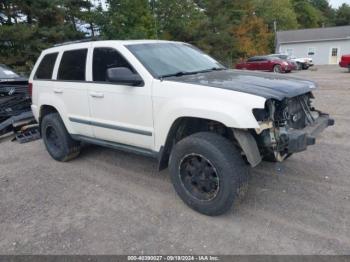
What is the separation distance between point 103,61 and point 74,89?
0.70 metres

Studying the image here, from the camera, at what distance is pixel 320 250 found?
2.97 meters

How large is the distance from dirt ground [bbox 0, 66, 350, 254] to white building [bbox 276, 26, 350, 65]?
3900 cm

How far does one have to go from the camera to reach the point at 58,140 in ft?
18.3

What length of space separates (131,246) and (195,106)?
1.55 m

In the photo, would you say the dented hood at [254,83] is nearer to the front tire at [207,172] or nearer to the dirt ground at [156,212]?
the front tire at [207,172]

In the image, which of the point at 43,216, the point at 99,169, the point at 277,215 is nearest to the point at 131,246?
the point at 43,216

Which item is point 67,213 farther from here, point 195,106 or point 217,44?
point 217,44

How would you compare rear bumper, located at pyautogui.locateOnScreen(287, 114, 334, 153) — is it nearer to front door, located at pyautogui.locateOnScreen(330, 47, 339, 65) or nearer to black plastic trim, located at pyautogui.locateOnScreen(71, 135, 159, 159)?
black plastic trim, located at pyautogui.locateOnScreen(71, 135, 159, 159)

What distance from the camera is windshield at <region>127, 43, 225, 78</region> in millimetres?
4055

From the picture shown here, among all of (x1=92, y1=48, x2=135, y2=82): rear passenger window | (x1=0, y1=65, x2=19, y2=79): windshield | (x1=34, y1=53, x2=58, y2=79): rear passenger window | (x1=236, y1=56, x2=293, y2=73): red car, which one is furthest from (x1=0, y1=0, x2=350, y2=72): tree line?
(x1=236, y1=56, x2=293, y2=73): red car

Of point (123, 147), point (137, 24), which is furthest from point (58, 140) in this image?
point (137, 24)

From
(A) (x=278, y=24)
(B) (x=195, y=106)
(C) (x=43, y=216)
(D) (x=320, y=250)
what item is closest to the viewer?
(D) (x=320, y=250)

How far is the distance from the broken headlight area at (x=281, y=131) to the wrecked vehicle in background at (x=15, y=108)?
580cm

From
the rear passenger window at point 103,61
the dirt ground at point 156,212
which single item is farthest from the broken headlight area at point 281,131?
the rear passenger window at point 103,61
